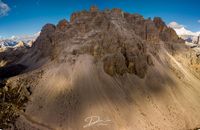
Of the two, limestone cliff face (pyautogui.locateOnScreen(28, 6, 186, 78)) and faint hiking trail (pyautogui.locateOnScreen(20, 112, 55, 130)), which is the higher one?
limestone cliff face (pyautogui.locateOnScreen(28, 6, 186, 78))

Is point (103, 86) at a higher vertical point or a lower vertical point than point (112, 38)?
lower

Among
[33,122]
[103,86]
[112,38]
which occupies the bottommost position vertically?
[33,122]

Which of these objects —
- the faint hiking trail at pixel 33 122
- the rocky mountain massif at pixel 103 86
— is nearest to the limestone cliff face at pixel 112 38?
the rocky mountain massif at pixel 103 86

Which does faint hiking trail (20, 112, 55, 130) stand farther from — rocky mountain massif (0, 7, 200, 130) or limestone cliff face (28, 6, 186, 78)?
limestone cliff face (28, 6, 186, 78)

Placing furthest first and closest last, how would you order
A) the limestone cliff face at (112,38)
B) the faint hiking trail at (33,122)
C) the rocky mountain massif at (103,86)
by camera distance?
the limestone cliff face at (112,38)
the rocky mountain massif at (103,86)
the faint hiking trail at (33,122)

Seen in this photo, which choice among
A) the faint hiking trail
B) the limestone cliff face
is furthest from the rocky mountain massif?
the faint hiking trail

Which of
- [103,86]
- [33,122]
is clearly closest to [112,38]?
[103,86]

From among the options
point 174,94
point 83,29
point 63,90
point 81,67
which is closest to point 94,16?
point 83,29

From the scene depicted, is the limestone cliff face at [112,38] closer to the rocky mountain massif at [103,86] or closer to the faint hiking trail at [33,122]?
the rocky mountain massif at [103,86]

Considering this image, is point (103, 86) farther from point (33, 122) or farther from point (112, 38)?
point (33, 122)
